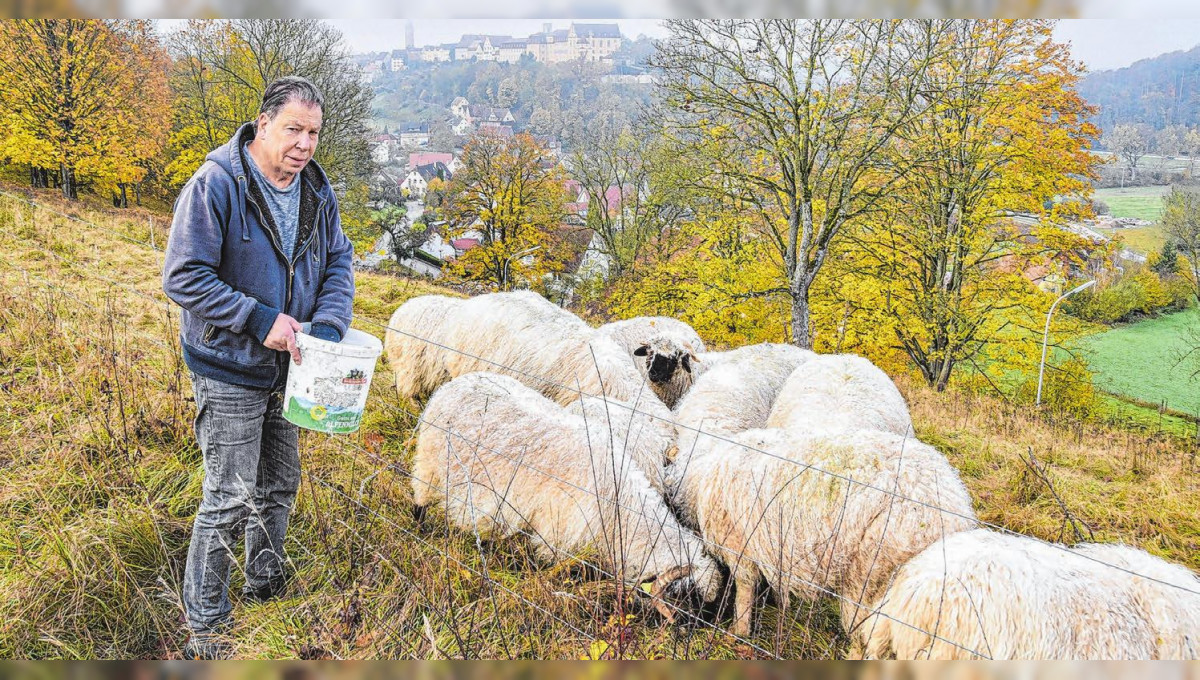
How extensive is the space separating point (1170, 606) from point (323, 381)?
398cm

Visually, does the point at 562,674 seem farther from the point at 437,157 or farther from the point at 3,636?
the point at 437,157

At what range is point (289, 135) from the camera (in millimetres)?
2646

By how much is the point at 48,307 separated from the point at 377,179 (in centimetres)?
3326

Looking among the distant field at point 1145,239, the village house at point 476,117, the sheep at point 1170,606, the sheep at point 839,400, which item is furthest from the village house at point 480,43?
the village house at point 476,117

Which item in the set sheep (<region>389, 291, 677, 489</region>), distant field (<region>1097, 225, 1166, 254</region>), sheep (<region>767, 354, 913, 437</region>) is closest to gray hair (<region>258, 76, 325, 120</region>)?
sheep (<region>389, 291, 677, 489</region>)

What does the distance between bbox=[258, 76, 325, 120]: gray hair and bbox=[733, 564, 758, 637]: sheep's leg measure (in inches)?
133

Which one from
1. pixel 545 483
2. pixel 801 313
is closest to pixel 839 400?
pixel 545 483

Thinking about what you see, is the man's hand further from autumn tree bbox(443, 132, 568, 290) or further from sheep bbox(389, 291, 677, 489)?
autumn tree bbox(443, 132, 568, 290)

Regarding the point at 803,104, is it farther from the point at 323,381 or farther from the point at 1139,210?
the point at 1139,210

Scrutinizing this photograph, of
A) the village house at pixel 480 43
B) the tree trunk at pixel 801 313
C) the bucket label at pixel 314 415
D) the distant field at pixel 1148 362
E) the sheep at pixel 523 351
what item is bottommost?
the distant field at pixel 1148 362

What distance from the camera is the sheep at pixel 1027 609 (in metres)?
2.97

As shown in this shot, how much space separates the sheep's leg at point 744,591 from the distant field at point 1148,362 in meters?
21.9

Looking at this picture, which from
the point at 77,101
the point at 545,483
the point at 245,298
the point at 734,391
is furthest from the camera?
the point at 77,101

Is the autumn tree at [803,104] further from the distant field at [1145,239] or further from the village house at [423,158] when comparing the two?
the village house at [423,158]
